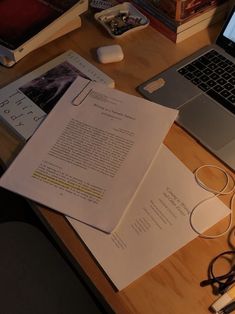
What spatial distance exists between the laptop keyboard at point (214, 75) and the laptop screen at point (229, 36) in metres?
0.02

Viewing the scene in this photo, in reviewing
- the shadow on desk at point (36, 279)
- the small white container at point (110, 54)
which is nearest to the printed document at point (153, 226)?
the shadow on desk at point (36, 279)

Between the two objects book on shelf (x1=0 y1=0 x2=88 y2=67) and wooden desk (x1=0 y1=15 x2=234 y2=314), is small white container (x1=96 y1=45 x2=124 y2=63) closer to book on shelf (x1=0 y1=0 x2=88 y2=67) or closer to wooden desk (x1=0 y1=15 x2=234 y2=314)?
wooden desk (x1=0 y1=15 x2=234 y2=314)

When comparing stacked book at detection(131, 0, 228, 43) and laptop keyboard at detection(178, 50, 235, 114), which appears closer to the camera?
laptop keyboard at detection(178, 50, 235, 114)

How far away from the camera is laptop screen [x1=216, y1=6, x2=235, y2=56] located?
93 cm

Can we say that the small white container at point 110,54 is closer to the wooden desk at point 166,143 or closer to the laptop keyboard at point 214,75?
the wooden desk at point 166,143

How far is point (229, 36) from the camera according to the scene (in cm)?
94

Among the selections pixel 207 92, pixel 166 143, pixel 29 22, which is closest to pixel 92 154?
pixel 166 143

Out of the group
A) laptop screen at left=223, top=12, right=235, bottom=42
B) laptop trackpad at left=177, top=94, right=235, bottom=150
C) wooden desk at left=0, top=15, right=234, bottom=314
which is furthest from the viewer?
laptop screen at left=223, top=12, right=235, bottom=42

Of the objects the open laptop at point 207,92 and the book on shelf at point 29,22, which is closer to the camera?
the open laptop at point 207,92

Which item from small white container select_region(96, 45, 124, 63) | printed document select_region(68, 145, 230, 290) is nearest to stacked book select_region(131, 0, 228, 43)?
small white container select_region(96, 45, 124, 63)

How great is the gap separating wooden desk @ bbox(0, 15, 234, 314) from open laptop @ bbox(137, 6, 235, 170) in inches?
0.9

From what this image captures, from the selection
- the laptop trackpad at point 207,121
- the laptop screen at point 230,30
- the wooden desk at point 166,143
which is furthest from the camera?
the laptop screen at point 230,30

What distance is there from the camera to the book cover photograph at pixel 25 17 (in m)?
0.94

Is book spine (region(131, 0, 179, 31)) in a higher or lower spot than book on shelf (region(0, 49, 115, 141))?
higher
